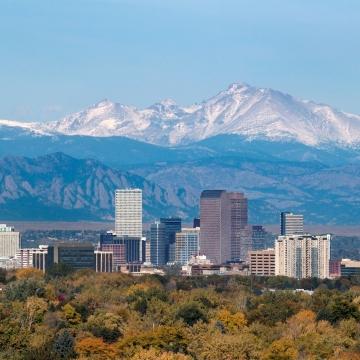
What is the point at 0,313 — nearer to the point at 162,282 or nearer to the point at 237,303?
the point at 237,303

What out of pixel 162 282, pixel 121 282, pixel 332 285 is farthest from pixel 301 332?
pixel 332 285

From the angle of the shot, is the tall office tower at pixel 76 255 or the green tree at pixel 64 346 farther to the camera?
the tall office tower at pixel 76 255

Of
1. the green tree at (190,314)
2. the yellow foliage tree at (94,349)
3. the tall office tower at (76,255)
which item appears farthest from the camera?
the tall office tower at (76,255)

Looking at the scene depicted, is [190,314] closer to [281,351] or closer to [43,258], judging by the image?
[281,351]

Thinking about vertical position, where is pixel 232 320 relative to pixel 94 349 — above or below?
above

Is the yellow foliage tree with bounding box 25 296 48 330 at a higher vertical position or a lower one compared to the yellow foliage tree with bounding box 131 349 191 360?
higher

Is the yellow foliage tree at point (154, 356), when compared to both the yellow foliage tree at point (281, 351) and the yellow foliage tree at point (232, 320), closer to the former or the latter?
the yellow foliage tree at point (281, 351)

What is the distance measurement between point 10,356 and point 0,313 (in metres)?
17.1

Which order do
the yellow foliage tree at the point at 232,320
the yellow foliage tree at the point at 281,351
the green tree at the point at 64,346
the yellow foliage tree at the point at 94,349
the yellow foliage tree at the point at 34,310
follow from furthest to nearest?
the yellow foliage tree at the point at 232,320
the yellow foliage tree at the point at 34,310
the yellow foliage tree at the point at 94,349
the yellow foliage tree at the point at 281,351
the green tree at the point at 64,346

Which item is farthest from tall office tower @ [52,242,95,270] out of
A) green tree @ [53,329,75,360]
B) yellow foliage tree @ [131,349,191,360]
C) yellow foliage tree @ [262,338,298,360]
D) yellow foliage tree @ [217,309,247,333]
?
yellow foliage tree @ [131,349,191,360]

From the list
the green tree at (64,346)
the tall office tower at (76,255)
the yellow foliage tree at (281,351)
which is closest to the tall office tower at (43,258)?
the tall office tower at (76,255)

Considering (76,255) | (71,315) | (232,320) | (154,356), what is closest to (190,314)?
(232,320)

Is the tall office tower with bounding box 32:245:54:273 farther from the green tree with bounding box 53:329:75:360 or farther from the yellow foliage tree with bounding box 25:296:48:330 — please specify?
the green tree with bounding box 53:329:75:360

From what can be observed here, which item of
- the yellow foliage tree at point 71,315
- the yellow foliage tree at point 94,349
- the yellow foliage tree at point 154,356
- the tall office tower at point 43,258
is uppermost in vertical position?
the tall office tower at point 43,258
